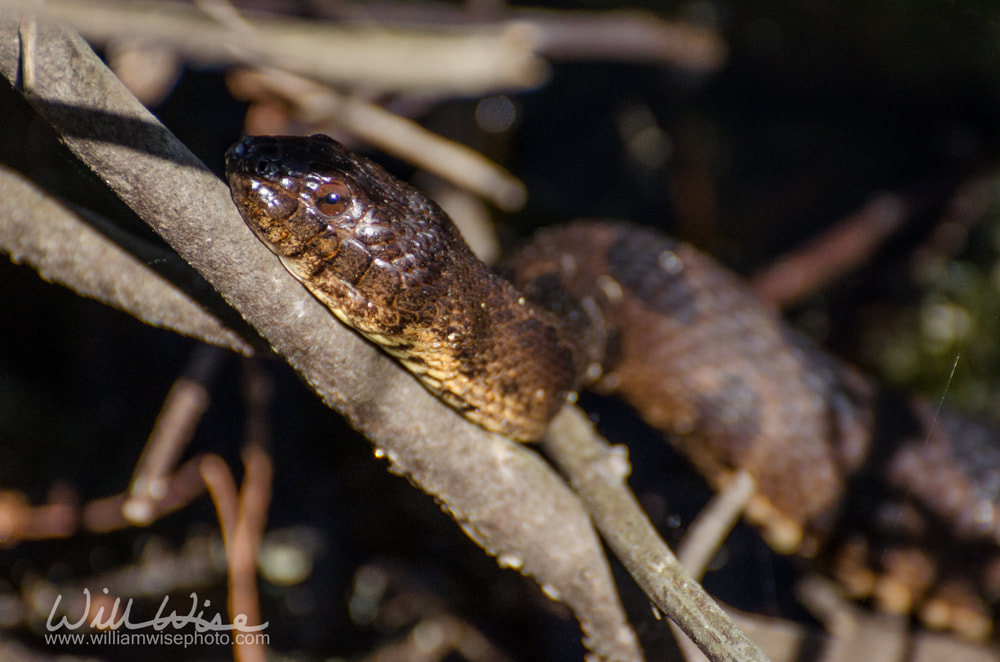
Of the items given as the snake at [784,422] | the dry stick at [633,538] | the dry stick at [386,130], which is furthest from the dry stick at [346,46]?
the dry stick at [633,538]

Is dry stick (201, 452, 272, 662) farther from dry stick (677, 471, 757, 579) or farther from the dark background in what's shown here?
dry stick (677, 471, 757, 579)

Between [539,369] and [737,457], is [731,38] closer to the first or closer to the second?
[737,457]

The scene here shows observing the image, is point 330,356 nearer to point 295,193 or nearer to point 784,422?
point 295,193

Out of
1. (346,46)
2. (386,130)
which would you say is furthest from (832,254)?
(346,46)

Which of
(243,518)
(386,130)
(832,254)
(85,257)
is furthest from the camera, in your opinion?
(832,254)

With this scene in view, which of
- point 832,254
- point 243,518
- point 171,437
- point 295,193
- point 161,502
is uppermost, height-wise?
point 832,254

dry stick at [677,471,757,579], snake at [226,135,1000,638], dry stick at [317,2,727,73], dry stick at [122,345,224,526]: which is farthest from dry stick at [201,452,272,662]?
dry stick at [317,2,727,73]
